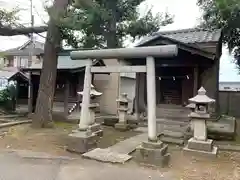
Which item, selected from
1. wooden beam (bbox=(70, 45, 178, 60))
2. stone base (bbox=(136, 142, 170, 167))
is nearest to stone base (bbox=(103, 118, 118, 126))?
wooden beam (bbox=(70, 45, 178, 60))

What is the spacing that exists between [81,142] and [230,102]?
44.9 feet

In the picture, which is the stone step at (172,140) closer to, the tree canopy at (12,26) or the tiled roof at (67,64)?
the tree canopy at (12,26)

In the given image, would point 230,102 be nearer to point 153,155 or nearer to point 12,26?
point 153,155

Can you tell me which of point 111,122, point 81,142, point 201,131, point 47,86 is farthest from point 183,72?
point 81,142

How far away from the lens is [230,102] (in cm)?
1792

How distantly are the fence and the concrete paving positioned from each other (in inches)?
534

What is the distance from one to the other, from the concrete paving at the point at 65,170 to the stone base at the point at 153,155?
0.91 ft

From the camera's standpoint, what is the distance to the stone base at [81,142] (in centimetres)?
722

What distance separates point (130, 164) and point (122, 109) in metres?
5.16

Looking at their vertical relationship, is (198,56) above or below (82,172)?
above

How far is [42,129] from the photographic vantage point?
10500 millimetres

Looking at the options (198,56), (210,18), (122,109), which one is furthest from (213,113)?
(210,18)

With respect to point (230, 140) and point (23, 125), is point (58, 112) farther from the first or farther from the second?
point (230, 140)

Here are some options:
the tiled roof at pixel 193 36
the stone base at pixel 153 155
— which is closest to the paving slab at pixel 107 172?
the stone base at pixel 153 155
